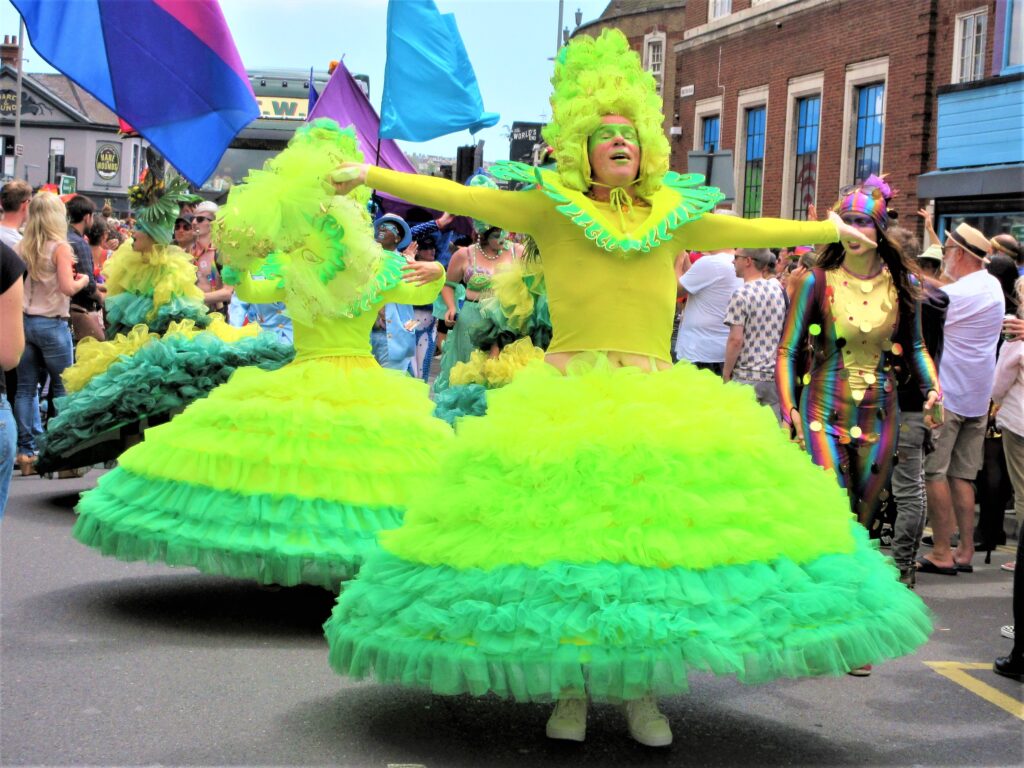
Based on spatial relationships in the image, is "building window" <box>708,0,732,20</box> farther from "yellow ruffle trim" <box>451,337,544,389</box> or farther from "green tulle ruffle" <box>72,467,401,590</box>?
"green tulle ruffle" <box>72,467,401,590</box>

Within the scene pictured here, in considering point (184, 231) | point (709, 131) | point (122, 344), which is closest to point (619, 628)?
point (122, 344)

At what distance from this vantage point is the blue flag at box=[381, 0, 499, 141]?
442 inches

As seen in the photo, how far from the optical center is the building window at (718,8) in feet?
108

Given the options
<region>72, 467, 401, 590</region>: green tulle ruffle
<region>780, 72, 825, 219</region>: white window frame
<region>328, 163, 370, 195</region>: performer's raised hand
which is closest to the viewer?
<region>328, 163, 370, 195</region>: performer's raised hand

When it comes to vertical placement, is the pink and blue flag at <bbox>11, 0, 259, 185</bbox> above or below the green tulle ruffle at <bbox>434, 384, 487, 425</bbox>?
above

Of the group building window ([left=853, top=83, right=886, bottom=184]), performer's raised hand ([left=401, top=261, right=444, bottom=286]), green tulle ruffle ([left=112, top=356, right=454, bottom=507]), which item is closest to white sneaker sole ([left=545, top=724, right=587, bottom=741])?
green tulle ruffle ([left=112, top=356, right=454, bottom=507])

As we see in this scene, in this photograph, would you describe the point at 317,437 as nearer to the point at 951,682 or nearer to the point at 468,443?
the point at 468,443

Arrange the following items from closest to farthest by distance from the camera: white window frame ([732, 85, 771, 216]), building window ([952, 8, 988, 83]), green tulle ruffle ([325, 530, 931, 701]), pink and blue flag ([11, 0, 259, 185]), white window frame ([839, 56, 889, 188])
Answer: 1. green tulle ruffle ([325, 530, 931, 701])
2. pink and blue flag ([11, 0, 259, 185])
3. building window ([952, 8, 988, 83])
4. white window frame ([839, 56, 889, 188])
5. white window frame ([732, 85, 771, 216])

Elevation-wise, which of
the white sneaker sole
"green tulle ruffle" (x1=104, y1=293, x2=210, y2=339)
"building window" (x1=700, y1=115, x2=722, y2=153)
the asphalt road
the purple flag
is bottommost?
the asphalt road

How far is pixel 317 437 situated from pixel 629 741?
251cm

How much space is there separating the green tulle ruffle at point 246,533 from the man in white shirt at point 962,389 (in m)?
4.18

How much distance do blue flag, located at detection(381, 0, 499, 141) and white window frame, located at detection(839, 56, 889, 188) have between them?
51.0ft

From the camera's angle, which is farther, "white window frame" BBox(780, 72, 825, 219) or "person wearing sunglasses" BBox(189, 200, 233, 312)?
"white window frame" BBox(780, 72, 825, 219)

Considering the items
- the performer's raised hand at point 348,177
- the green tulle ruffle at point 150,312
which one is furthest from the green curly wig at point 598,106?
the green tulle ruffle at point 150,312
